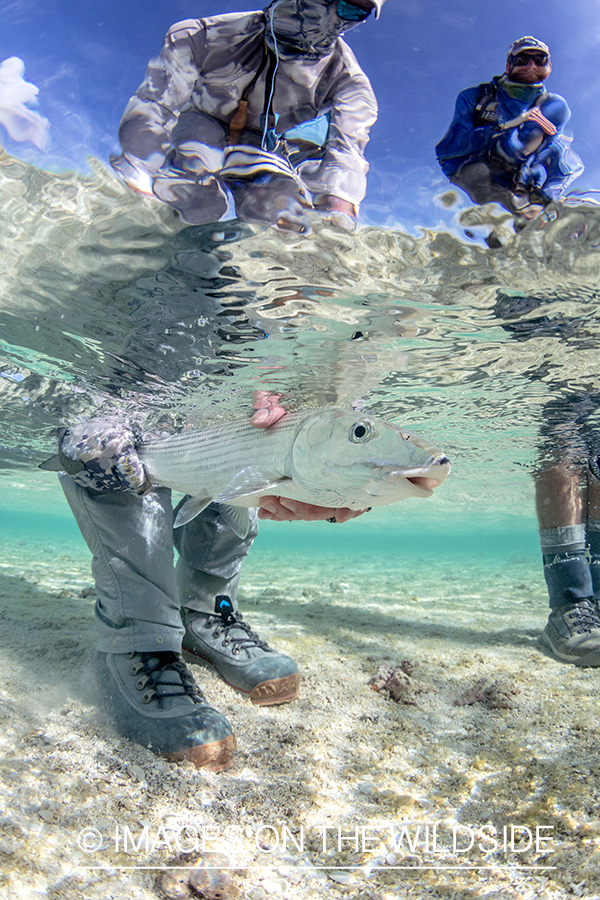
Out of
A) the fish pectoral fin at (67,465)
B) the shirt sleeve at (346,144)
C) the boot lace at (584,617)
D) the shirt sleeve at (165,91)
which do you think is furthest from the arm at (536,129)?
the boot lace at (584,617)

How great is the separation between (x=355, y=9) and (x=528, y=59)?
131cm

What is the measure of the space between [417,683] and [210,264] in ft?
14.8

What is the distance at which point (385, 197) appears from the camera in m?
3.61

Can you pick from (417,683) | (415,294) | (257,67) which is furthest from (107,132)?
(417,683)

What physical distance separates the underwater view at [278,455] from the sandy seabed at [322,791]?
0.02 m

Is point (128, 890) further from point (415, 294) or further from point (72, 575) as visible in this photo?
point (72, 575)

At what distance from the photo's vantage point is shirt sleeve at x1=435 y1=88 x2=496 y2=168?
10.4 ft

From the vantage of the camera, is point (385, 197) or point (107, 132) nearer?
point (107, 132)

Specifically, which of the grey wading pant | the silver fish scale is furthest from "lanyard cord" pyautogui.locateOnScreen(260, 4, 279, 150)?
the grey wading pant

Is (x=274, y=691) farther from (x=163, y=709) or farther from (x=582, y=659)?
(x=582, y=659)

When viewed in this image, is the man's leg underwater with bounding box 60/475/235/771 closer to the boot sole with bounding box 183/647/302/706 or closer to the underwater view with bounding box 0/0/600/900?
the underwater view with bounding box 0/0/600/900

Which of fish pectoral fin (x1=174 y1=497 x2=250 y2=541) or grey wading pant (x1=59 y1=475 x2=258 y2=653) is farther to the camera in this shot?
grey wading pant (x1=59 y1=475 x2=258 y2=653)

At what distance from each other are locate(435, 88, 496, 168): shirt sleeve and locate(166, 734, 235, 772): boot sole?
4.41 metres

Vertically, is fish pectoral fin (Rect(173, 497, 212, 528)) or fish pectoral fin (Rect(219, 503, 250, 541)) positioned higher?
fish pectoral fin (Rect(173, 497, 212, 528))
